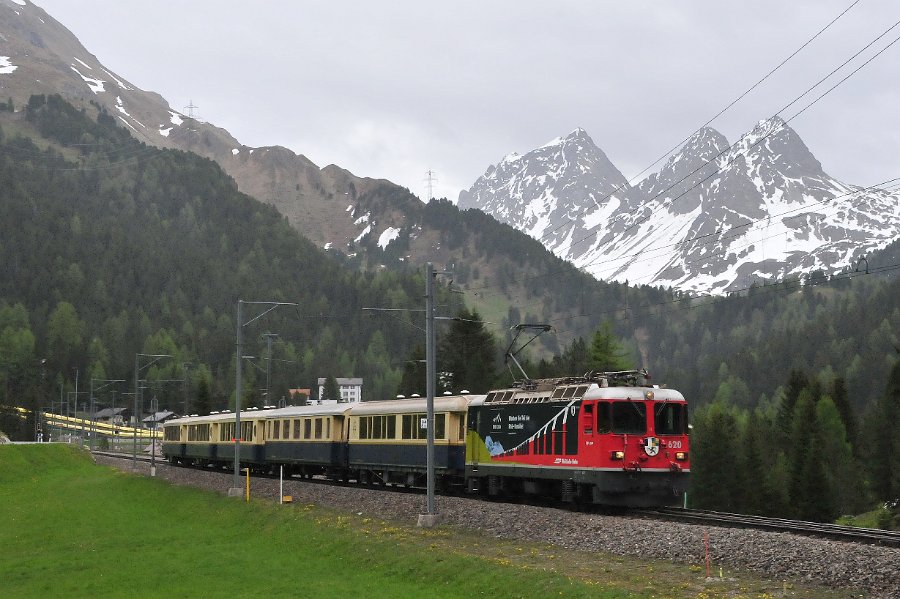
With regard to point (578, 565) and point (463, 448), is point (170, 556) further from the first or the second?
point (578, 565)

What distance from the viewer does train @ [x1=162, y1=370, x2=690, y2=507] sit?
114 feet

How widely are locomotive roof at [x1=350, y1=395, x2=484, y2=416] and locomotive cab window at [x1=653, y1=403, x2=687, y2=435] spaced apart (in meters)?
10.4

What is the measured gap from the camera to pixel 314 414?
5844 centimetres

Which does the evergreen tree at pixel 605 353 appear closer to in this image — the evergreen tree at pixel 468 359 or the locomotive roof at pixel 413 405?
the evergreen tree at pixel 468 359

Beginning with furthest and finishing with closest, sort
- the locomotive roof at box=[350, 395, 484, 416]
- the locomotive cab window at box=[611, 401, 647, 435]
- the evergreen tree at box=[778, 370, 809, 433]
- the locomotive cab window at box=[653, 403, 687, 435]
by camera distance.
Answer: the evergreen tree at box=[778, 370, 809, 433] < the locomotive roof at box=[350, 395, 484, 416] < the locomotive cab window at box=[653, 403, 687, 435] < the locomotive cab window at box=[611, 401, 647, 435]

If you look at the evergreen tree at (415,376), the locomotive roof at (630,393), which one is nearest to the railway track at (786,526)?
the locomotive roof at (630,393)

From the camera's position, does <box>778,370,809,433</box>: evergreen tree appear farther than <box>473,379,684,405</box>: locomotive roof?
Yes

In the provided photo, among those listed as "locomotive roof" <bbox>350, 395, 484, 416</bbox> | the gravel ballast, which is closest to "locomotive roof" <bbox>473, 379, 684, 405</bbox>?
"locomotive roof" <bbox>350, 395, 484, 416</bbox>

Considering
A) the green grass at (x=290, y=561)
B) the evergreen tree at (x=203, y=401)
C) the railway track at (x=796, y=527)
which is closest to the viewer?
the green grass at (x=290, y=561)

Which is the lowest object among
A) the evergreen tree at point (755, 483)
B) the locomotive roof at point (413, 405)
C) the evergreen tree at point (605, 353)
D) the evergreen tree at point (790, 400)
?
the evergreen tree at point (755, 483)

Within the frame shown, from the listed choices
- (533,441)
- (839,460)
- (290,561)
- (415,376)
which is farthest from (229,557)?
(839,460)

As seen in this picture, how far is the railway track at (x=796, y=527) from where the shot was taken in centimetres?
2564

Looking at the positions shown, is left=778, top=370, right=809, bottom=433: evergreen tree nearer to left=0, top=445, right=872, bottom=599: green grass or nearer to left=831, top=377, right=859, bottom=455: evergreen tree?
left=831, top=377, right=859, bottom=455: evergreen tree

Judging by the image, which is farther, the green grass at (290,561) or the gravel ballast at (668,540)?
the green grass at (290,561)
